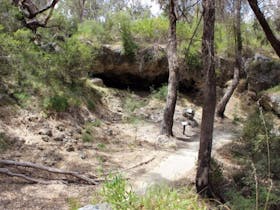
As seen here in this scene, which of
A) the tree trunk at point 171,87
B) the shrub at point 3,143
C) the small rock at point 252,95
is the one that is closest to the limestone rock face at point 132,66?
the small rock at point 252,95

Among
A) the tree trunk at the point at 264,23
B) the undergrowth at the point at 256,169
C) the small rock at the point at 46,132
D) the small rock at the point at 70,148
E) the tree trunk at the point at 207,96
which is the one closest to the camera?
the undergrowth at the point at 256,169

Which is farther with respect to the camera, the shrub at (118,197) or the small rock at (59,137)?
the small rock at (59,137)

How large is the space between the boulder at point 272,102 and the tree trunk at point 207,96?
7.29m

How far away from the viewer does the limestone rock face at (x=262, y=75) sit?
14680mm

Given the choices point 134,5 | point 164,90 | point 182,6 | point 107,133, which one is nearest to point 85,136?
point 107,133

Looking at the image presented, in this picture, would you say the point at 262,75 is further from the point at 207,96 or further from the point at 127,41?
the point at 207,96

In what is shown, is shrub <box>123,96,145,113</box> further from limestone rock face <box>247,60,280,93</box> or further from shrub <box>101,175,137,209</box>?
shrub <box>101,175,137,209</box>

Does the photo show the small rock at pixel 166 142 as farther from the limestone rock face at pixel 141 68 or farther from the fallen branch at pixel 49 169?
the limestone rock face at pixel 141 68

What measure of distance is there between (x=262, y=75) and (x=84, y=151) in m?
10.5

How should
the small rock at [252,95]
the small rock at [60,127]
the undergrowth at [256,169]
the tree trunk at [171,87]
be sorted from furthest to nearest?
the small rock at [252,95] → the tree trunk at [171,87] → the small rock at [60,127] → the undergrowth at [256,169]

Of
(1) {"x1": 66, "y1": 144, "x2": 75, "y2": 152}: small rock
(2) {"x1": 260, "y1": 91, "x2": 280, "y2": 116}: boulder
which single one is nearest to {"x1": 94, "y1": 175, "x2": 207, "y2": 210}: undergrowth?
(1) {"x1": 66, "y1": 144, "x2": 75, "y2": 152}: small rock

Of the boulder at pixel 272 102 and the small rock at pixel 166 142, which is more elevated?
the boulder at pixel 272 102

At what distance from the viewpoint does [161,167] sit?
22.7 feet

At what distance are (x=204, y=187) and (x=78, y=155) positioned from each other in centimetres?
278
